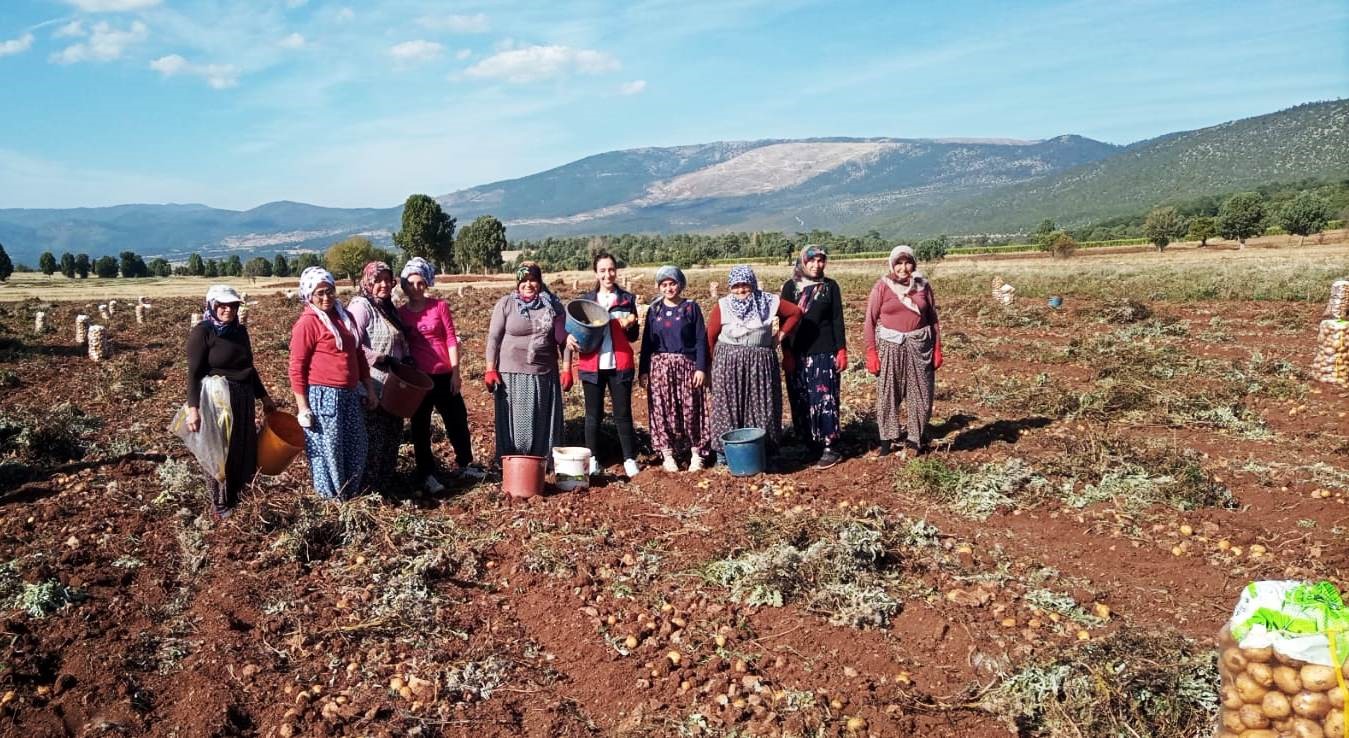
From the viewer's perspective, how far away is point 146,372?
12758 mm

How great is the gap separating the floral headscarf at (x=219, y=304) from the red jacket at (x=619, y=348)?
2239 mm

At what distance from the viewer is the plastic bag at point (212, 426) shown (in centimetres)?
505

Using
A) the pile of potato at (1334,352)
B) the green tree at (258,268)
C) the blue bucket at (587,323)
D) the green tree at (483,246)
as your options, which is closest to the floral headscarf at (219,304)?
the blue bucket at (587,323)

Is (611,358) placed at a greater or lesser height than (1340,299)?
greater

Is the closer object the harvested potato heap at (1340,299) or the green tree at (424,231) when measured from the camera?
the harvested potato heap at (1340,299)

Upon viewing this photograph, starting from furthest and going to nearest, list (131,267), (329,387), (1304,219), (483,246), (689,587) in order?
(131,267)
(483,246)
(1304,219)
(329,387)
(689,587)

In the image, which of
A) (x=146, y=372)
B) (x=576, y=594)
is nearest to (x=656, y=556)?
(x=576, y=594)

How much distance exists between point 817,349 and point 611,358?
59.6 inches

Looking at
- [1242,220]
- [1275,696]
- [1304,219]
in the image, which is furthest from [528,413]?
[1242,220]

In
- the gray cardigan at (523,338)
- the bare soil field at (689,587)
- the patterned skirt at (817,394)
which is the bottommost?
the bare soil field at (689,587)

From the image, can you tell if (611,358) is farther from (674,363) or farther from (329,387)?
(329,387)

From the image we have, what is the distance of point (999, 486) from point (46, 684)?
5.27m

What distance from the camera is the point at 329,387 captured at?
5.25m

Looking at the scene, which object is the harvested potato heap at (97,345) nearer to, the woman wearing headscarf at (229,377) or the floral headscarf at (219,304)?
the woman wearing headscarf at (229,377)
